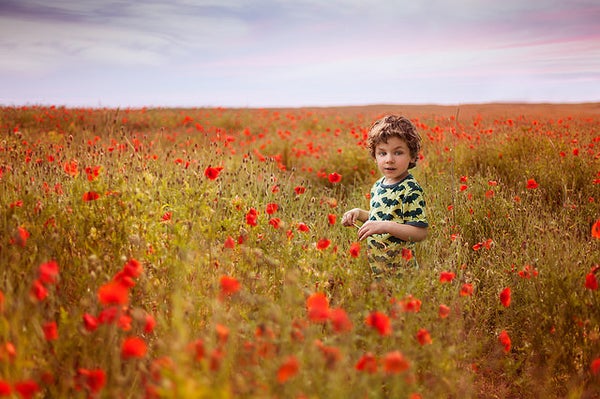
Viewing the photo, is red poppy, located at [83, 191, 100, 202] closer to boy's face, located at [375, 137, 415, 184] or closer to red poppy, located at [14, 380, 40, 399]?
red poppy, located at [14, 380, 40, 399]

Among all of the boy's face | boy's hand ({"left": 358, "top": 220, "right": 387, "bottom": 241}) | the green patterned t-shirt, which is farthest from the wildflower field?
the boy's face

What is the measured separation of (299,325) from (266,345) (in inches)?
6.8

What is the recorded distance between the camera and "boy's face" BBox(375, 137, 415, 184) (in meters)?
2.94

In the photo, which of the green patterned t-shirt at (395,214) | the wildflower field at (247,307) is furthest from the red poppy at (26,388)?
the green patterned t-shirt at (395,214)

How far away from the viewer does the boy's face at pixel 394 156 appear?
2.94 meters

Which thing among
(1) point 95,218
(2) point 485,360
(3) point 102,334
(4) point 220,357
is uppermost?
(1) point 95,218

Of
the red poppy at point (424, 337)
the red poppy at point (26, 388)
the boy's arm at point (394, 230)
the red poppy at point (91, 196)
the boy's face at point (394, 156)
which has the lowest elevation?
the red poppy at point (424, 337)

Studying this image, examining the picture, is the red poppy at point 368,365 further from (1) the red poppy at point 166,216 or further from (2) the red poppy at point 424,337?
(1) the red poppy at point 166,216

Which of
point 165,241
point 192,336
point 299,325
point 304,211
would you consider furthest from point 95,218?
point 304,211

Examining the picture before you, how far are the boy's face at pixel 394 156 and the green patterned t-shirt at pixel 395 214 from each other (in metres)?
0.08

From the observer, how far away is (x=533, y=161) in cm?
532

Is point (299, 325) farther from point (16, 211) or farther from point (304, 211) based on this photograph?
point (304, 211)

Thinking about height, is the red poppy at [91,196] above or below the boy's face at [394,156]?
below

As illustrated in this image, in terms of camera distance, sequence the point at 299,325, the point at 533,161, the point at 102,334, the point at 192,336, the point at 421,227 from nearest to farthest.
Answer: the point at 299,325 → the point at 102,334 → the point at 192,336 → the point at 421,227 → the point at 533,161
